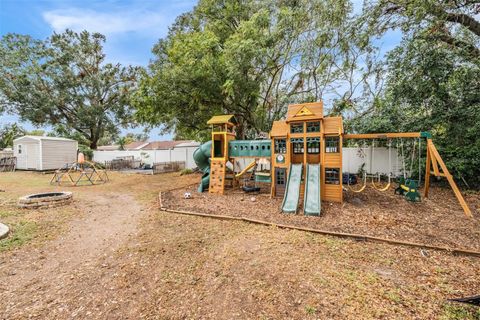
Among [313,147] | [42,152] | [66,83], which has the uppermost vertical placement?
[66,83]

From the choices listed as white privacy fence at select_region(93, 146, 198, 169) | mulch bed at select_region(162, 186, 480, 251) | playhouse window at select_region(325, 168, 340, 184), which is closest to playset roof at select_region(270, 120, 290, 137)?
playhouse window at select_region(325, 168, 340, 184)

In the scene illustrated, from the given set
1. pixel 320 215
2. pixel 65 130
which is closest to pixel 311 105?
pixel 320 215

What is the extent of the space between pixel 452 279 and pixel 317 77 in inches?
406

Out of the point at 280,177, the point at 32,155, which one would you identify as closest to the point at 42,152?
the point at 32,155

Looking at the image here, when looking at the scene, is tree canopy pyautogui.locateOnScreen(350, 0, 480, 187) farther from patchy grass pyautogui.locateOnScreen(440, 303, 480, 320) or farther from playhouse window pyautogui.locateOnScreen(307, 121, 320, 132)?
patchy grass pyautogui.locateOnScreen(440, 303, 480, 320)

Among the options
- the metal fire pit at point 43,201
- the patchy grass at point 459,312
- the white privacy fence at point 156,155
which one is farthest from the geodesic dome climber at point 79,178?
the patchy grass at point 459,312

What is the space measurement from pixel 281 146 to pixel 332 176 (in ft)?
5.93

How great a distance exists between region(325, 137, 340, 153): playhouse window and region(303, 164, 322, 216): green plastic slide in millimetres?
704

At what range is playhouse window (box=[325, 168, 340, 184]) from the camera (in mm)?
6668

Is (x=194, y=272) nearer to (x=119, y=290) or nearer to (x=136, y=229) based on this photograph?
(x=119, y=290)

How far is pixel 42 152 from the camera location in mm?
15516

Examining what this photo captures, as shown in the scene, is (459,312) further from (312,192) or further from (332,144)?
(332,144)

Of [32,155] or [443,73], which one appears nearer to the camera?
[443,73]

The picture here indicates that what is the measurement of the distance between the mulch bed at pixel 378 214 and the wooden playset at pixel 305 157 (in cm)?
37
